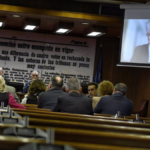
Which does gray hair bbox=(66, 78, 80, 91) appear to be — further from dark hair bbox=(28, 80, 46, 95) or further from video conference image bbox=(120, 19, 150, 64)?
video conference image bbox=(120, 19, 150, 64)

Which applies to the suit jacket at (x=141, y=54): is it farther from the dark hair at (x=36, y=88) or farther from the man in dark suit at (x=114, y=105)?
the man in dark suit at (x=114, y=105)

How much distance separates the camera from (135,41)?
733 cm

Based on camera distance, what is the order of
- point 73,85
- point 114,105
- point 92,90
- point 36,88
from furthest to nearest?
1. point 92,90
2. point 36,88
3. point 114,105
4. point 73,85

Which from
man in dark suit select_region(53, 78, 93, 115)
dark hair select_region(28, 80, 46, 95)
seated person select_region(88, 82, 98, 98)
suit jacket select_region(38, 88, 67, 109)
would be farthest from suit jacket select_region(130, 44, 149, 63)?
man in dark suit select_region(53, 78, 93, 115)

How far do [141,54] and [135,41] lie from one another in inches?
12.5

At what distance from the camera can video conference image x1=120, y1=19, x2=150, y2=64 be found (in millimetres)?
7246

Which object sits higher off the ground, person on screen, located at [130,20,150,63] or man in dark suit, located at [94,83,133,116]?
person on screen, located at [130,20,150,63]

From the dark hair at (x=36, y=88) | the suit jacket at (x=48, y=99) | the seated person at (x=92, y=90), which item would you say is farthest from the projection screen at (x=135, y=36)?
the suit jacket at (x=48, y=99)

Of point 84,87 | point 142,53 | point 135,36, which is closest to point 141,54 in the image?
point 142,53

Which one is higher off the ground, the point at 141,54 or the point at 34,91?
the point at 141,54

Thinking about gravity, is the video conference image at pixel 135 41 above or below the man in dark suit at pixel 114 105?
above

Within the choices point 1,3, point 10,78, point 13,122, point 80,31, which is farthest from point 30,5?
point 13,122

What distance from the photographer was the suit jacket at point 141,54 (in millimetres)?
7227

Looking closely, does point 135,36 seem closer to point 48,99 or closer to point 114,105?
point 114,105
